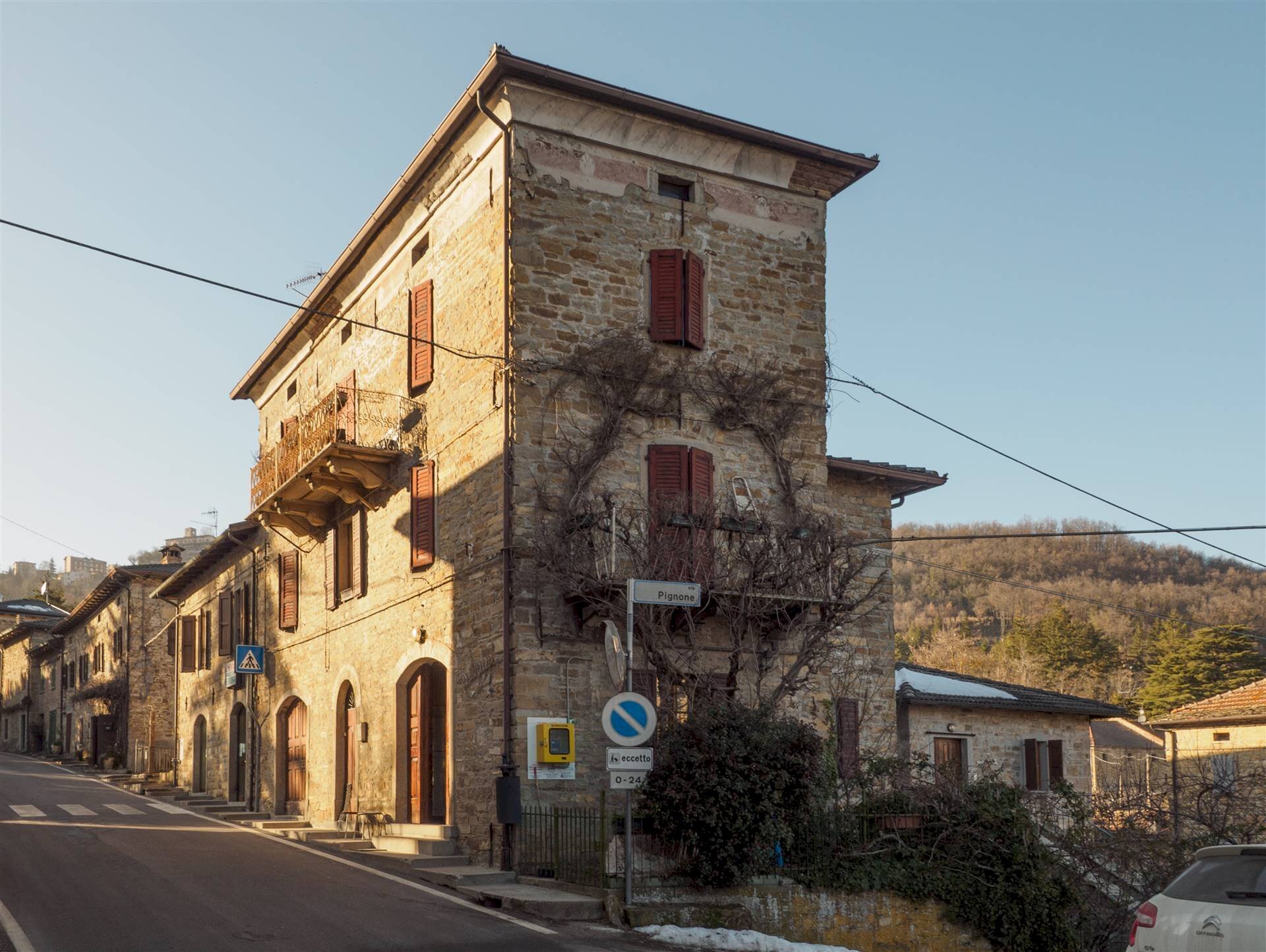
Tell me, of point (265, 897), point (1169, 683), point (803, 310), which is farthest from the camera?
point (1169, 683)

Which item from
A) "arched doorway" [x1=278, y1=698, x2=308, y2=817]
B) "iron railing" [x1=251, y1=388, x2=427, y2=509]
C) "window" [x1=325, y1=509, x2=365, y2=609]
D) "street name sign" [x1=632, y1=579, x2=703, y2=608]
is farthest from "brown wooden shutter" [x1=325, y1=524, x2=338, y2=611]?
"street name sign" [x1=632, y1=579, x2=703, y2=608]

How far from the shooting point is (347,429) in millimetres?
22875

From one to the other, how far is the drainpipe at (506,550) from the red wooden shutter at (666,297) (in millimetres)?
2173

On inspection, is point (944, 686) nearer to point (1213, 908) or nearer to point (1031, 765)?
point (1031, 765)

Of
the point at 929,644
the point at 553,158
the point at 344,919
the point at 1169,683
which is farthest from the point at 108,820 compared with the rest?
the point at 929,644

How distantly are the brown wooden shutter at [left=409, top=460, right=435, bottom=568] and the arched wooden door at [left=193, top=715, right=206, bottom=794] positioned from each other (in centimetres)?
1658

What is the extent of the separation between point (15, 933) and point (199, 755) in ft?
78.6

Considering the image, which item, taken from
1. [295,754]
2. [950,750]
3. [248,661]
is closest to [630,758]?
[950,750]

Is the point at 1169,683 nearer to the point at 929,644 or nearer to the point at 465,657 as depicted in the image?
the point at 929,644

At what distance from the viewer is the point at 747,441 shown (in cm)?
1925

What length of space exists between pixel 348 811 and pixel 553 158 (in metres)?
11.3

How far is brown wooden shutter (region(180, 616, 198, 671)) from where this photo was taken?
3488 centimetres

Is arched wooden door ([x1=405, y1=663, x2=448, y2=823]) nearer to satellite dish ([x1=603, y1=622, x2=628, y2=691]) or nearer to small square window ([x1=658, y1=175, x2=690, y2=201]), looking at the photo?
satellite dish ([x1=603, y1=622, x2=628, y2=691])

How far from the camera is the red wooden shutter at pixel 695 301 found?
61.2 feet
